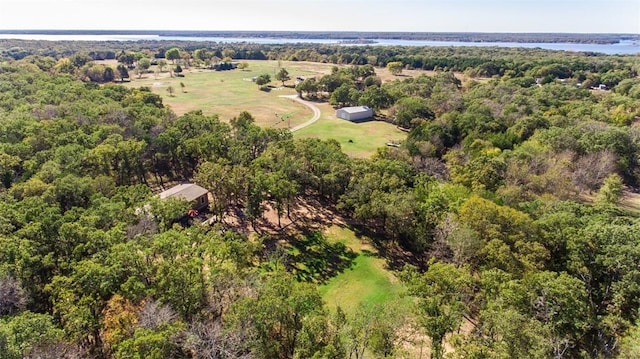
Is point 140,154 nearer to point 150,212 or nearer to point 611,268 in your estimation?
point 150,212

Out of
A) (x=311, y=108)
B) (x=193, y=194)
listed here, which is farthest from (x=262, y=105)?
(x=193, y=194)

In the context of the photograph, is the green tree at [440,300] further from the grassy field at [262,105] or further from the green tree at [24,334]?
the grassy field at [262,105]

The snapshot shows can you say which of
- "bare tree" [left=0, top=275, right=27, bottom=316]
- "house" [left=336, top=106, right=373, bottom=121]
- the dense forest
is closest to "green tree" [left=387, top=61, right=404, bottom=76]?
"house" [left=336, top=106, right=373, bottom=121]

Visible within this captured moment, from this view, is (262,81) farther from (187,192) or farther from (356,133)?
(187,192)

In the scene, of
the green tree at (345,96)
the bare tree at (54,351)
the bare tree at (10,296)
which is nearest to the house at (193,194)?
the bare tree at (10,296)

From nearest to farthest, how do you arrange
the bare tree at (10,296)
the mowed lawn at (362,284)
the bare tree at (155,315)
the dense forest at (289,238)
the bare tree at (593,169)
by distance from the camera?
the bare tree at (155,315) < the dense forest at (289,238) < the bare tree at (10,296) < the mowed lawn at (362,284) < the bare tree at (593,169)

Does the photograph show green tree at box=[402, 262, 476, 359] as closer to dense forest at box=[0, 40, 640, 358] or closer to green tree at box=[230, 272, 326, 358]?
dense forest at box=[0, 40, 640, 358]
